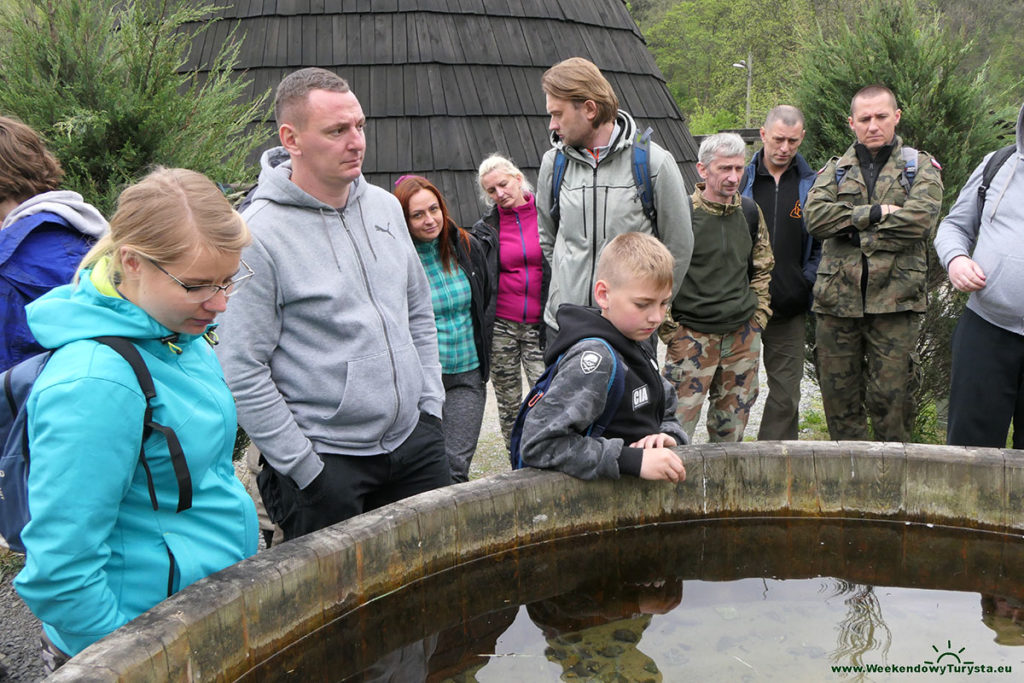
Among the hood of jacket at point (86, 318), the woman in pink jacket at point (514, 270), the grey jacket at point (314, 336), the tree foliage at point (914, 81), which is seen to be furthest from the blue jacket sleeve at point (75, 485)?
the tree foliage at point (914, 81)

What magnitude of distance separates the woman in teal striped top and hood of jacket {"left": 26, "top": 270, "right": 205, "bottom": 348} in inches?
91.2

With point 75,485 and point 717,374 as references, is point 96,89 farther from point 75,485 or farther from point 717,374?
point 717,374

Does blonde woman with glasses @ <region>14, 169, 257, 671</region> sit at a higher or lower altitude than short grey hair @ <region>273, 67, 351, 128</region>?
lower

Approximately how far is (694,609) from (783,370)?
2952 mm

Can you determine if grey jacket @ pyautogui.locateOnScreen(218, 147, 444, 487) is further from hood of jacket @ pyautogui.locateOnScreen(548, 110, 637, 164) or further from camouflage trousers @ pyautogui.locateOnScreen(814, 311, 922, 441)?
camouflage trousers @ pyautogui.locateOnScreen(814, 311, 922, 441)

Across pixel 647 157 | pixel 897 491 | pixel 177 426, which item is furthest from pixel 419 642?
pixel 647 157

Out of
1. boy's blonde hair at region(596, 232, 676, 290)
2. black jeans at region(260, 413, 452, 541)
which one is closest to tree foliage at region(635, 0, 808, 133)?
boy's blonde hair at region(596, 232, 676, 290)

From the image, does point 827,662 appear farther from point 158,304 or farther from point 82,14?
point 82,14

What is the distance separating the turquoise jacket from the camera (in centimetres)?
174

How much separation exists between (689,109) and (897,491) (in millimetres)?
44097

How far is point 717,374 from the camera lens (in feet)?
15.7

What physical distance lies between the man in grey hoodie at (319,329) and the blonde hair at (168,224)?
65cm

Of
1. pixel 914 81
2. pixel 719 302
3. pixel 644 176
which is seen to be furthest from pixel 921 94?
pixel 644 176

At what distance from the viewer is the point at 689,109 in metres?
44.8
